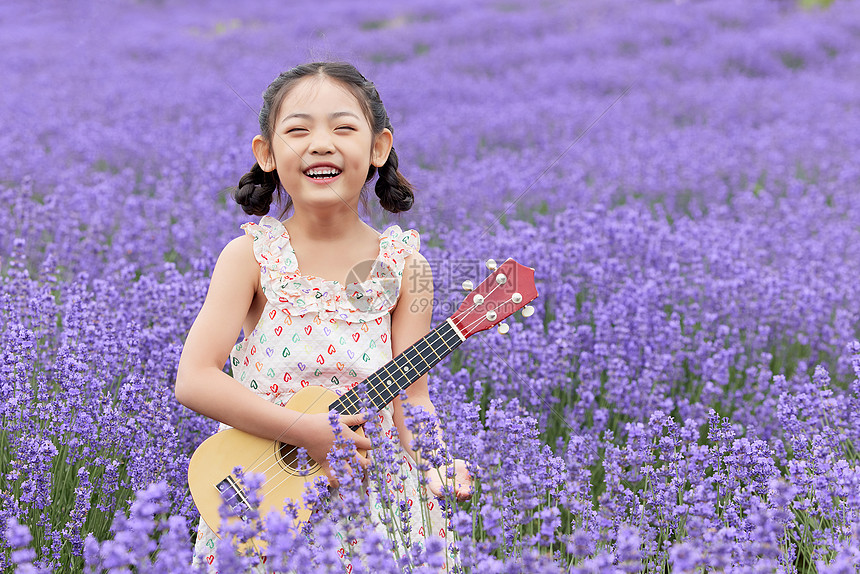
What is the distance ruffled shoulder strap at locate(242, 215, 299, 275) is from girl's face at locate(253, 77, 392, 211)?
0.42 ft

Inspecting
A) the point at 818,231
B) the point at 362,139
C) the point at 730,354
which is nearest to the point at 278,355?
the point at 362,139

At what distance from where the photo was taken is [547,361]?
10.2 feet

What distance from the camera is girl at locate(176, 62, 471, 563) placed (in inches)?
84.1

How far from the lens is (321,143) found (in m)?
2.16

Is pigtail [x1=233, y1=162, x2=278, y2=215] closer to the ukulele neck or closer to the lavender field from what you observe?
the lavender field

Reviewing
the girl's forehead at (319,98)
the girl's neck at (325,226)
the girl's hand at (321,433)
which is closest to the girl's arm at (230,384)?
the girl's hand at (321,433)

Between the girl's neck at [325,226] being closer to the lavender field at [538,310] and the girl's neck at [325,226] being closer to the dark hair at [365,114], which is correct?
the dark hair at [365,114]

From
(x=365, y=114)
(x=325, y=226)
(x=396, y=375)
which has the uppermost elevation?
(x=365, y=114)

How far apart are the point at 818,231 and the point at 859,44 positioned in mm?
9260

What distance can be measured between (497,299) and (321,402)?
50 cm

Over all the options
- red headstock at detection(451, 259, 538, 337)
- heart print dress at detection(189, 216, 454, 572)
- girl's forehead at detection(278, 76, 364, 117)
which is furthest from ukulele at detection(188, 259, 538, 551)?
girl's forehead at detection(278, 76, 364, 117)

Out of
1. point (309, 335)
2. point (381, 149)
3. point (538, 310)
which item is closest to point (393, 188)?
point (381, 149)

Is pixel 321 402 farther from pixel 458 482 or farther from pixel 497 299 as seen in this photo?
pixel 497 299

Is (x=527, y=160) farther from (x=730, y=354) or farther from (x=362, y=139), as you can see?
(x=362, y=139)
